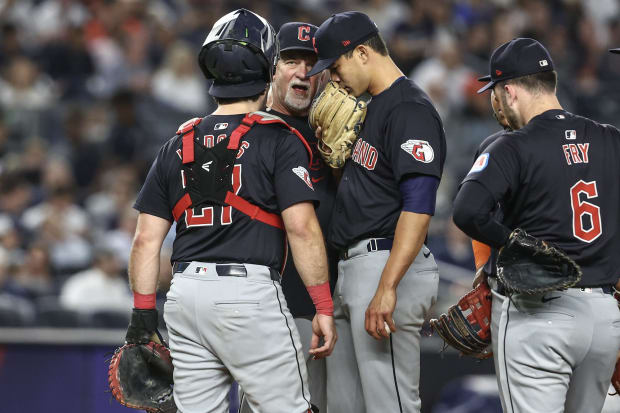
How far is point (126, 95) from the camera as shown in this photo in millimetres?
10070

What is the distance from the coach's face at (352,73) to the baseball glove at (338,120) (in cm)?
4

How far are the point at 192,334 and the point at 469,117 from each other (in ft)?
23.5

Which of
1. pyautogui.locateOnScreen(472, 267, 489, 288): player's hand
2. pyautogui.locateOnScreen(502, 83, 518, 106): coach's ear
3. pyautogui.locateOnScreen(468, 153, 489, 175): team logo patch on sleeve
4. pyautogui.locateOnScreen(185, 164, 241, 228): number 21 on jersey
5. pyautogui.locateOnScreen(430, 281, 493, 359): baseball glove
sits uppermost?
pyautogui.locateOnScreen(502, 83, 518, 106): coach's ear

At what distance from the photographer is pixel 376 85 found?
13.4 ft

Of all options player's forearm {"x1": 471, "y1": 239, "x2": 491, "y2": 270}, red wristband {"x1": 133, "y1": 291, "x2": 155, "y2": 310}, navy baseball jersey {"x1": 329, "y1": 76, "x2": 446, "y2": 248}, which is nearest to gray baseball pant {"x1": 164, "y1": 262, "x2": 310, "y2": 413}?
red wristband {"x1": 133, "y1": 291, "x2": 155, "y2": 310}

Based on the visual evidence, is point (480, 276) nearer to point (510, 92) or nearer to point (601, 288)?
point (601, 288)

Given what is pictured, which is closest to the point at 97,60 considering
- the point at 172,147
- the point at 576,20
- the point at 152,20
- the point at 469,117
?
the point at 152,20

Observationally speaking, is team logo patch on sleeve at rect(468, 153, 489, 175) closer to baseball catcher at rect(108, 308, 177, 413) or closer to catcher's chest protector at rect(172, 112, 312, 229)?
catcher's chest protector at rect(172, 112, 312, 229)

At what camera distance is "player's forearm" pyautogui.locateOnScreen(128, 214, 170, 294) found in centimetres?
389

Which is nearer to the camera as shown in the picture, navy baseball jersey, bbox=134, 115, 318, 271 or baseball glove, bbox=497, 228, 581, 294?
baseball glove, bbox=497, 228, 581, 294

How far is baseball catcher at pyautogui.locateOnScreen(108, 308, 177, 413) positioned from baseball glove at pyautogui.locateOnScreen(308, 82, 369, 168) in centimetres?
104

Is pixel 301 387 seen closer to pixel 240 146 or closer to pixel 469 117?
pixel 240 146

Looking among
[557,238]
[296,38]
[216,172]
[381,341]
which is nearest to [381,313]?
[381,341]

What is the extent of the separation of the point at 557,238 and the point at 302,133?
135 cm
